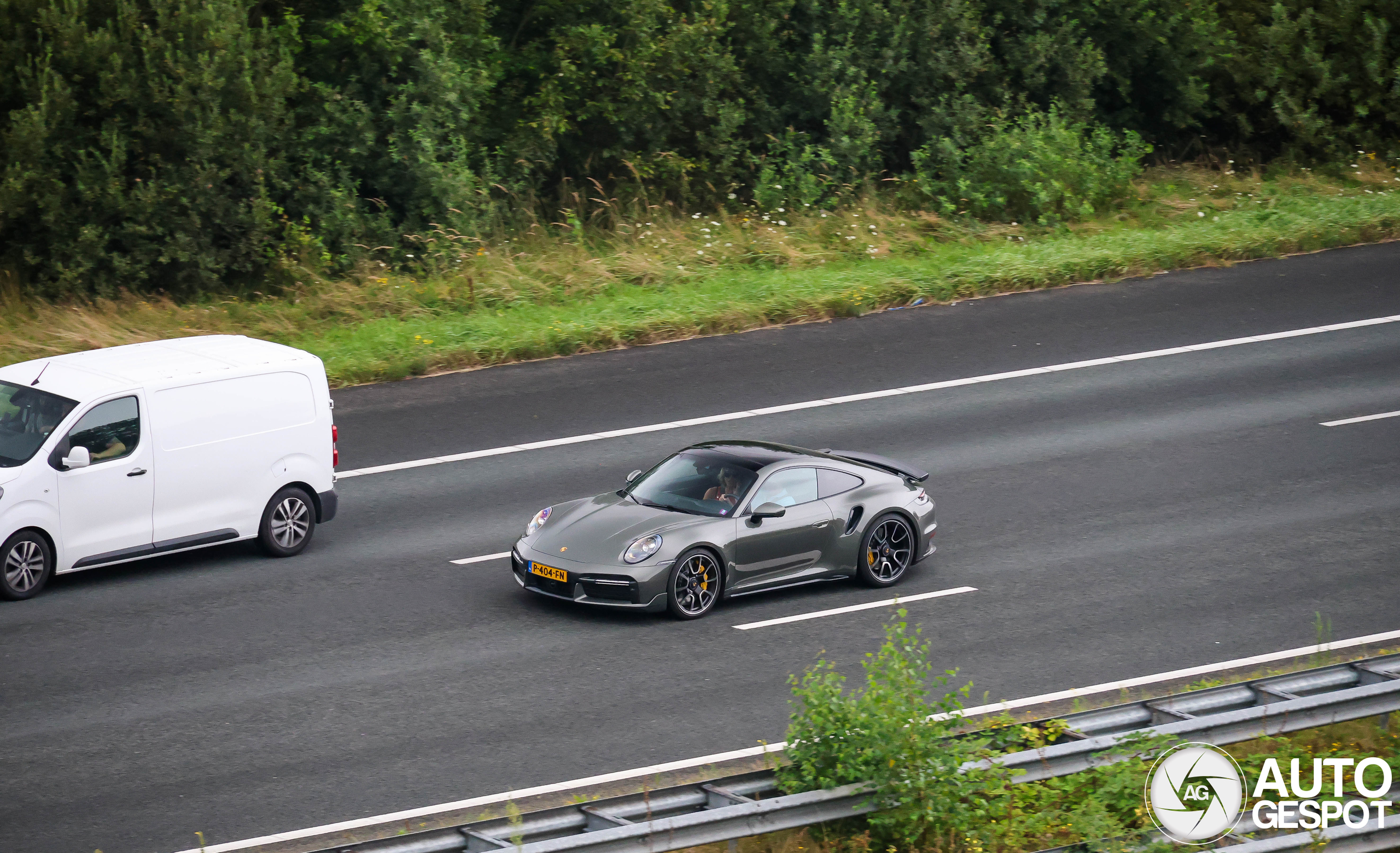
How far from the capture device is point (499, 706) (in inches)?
424

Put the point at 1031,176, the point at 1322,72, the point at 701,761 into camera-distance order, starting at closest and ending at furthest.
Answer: the point at 701,761 < the point at 1031,176 < the point at 1322,72

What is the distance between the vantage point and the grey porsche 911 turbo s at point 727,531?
40.9ft

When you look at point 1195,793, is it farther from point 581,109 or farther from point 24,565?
point 581,109

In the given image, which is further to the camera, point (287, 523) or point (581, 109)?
point (581, 109)

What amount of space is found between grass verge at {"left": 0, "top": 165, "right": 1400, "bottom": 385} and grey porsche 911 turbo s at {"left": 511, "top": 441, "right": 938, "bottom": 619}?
7.03 meters

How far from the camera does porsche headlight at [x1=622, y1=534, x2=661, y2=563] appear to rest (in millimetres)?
12422

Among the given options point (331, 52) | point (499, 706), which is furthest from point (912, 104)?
point (499, 706)

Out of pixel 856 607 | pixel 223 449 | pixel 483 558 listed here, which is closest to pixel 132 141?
pixel 223 449

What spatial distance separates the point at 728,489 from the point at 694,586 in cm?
100

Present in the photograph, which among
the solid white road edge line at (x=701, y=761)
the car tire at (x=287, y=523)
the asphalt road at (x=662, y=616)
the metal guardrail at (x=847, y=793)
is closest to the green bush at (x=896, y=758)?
the metal guardrail at (x=847, y=793)

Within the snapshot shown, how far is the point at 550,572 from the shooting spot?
495 inches

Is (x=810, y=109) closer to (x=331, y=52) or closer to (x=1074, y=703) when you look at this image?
(x=331, y=52)

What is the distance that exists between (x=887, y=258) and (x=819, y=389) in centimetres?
589

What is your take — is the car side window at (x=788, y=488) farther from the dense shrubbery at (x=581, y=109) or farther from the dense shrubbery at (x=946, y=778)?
the dense shrubbery at (x=581, y=109)
